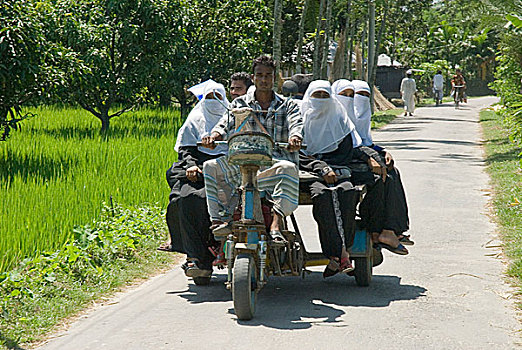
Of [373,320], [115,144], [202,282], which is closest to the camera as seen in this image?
[373,320]

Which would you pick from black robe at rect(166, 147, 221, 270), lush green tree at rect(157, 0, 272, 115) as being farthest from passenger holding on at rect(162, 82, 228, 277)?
lush green tree at rect(157, 0, 272, 115)

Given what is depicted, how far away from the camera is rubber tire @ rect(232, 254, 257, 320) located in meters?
5.74

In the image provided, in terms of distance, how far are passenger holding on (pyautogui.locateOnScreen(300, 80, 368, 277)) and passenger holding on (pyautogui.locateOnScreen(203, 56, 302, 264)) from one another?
0.32 m

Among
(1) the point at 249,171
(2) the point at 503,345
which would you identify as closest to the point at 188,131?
(1) the point at 249,171

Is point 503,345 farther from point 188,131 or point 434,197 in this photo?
point 434,197

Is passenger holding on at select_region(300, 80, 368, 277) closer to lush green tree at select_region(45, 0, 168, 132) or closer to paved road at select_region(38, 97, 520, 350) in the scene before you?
paved road at select_region(38, 97, 520, 350)

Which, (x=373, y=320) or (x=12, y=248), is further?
(x=12, y=248)

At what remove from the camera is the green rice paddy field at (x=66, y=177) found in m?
7.29

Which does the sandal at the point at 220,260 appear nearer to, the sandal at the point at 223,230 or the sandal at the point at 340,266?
the sandal at the point at 223,230

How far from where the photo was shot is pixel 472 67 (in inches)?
2420

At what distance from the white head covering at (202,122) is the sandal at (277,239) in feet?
5.16

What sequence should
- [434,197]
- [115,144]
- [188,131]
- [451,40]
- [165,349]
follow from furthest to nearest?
[451,40], [115,144], [434,197], [188,131], [165,349]

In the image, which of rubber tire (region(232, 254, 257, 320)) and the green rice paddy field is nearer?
rubber tire (region(232, 254, 257, 320))

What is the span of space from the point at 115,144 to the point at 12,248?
253 inches
